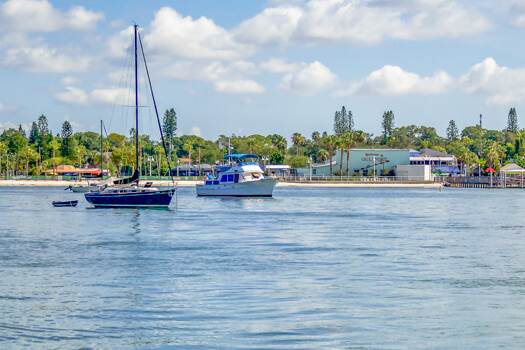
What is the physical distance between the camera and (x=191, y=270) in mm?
42344

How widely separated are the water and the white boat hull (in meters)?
61.0

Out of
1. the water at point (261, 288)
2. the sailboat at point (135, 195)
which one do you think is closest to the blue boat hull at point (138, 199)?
the sailboat at point (135, 195)

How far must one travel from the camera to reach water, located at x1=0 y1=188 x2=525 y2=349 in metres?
27.2

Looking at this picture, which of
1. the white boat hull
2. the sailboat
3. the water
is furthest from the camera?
the white boat hull

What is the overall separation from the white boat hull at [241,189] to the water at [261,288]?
60970 mm

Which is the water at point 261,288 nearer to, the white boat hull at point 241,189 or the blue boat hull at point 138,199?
the blue boat hull at point 138,199

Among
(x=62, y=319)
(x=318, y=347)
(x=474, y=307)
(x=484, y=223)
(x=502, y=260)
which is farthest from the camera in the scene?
(x=484, y=223)

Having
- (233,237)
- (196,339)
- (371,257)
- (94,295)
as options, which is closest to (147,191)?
(233,237)

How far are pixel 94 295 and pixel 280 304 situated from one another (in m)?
7.12

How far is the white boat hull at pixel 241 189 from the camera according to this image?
13000cm

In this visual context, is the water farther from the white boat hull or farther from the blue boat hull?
the white boat hull

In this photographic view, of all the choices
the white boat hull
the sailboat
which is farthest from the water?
the white boat hull

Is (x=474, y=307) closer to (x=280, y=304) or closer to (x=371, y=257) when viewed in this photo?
(x=280, y=304)

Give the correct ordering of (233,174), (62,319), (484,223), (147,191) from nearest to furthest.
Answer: (62,319)
(484,223)
(147,191)
(233,174)
